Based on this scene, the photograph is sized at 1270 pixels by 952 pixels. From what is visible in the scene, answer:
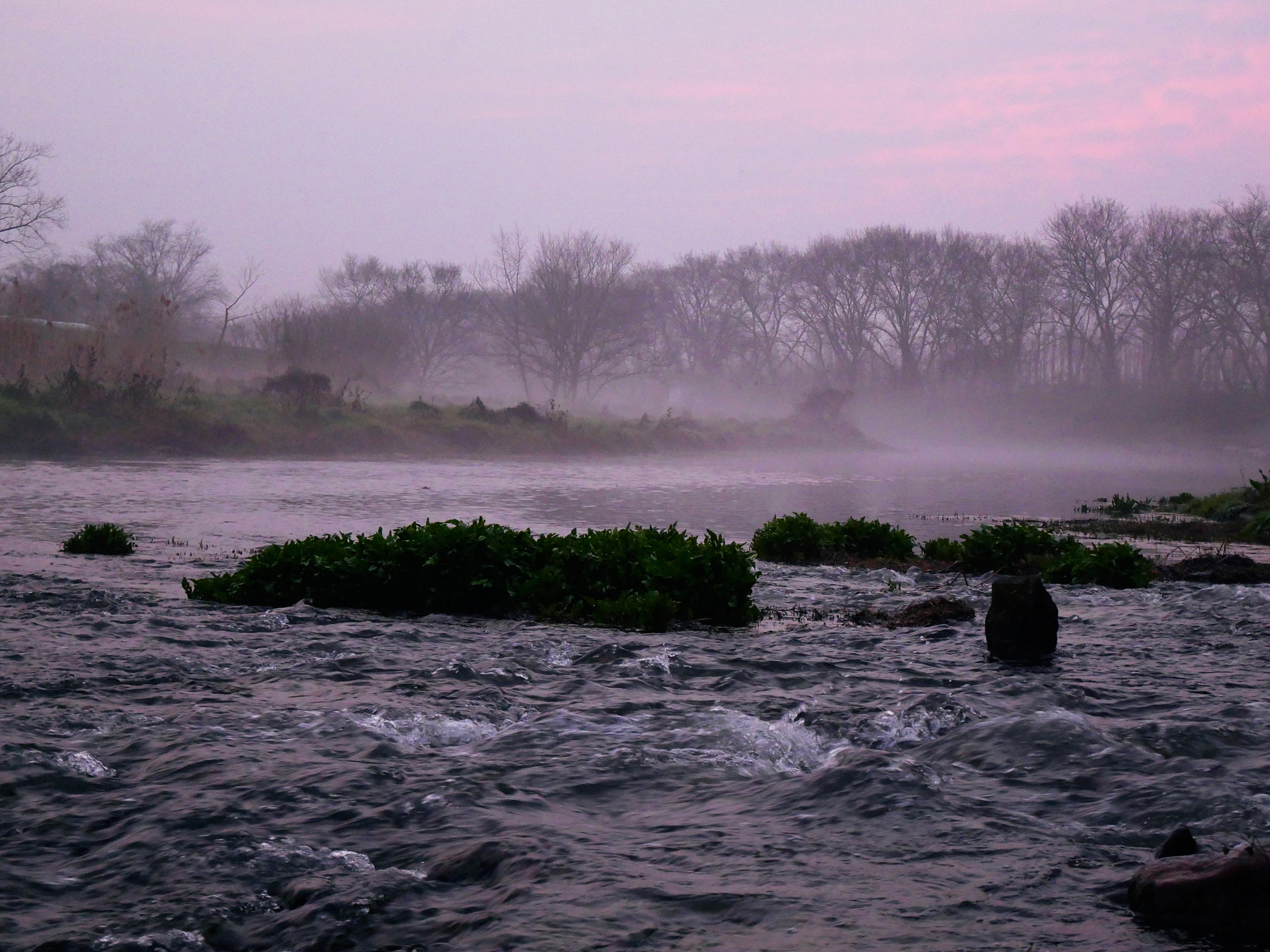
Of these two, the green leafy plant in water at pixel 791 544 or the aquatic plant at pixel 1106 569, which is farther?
the green leafy plant in water at pixel 791 544

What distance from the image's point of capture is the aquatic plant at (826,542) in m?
16.6

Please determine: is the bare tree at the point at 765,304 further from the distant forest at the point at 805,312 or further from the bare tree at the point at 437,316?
the bare tree at the point at 437,316

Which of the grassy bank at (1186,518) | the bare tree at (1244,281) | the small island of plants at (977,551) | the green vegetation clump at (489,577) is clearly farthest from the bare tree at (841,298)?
the green vegetation clump at (489,577)

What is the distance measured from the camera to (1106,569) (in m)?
13.6

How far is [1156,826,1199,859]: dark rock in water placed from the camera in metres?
4.43

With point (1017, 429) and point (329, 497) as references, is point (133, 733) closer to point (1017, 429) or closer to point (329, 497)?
point (329, 497)

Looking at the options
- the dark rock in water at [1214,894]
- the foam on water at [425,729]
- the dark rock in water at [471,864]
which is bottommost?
the dark rock in water at [471,864]

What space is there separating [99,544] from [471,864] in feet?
41.0

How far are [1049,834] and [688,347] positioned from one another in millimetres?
91416

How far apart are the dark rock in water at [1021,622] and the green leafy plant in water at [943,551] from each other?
22.1 ft

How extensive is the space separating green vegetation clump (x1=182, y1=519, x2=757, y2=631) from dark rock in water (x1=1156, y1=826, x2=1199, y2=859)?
656 cm

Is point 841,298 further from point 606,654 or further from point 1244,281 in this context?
point 606,654

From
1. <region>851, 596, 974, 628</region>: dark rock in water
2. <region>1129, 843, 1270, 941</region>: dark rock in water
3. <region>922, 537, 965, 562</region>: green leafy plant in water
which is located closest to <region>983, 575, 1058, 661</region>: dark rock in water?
<region>851, 596, 974, 628</region>: dark rock in water

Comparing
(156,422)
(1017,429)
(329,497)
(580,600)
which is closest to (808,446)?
(1017,429)
